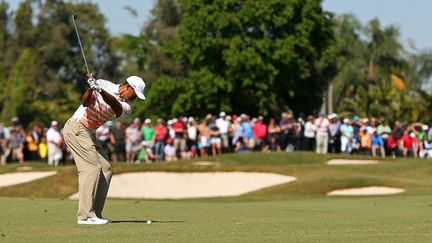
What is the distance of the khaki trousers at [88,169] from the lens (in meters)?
15.5

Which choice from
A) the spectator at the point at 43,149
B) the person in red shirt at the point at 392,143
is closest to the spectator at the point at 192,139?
the spectator at the point at 43,149

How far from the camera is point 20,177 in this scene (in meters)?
35.4

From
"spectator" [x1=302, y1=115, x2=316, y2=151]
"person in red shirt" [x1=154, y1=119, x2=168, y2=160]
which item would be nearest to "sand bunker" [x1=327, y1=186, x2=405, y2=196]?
"spectator" [x1=302, y1=115, x2=316, y2=151]

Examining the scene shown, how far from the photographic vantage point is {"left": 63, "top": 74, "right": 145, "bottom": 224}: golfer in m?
15.3

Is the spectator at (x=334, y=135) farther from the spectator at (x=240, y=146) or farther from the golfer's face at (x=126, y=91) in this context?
the golfer's face at (x=126, y=91)

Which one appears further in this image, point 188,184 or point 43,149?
point 43,149

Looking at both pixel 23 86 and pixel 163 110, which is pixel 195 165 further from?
pixel 23 86

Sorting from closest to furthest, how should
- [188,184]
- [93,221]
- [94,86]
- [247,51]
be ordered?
[94,86] → [93,221] → [188,184] → [247,51]

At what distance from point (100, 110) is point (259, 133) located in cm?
2887

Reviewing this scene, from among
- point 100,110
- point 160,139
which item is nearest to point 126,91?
point 100,110

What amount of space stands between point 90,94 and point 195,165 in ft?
66.4

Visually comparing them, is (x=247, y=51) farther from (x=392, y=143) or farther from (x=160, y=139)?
(x=160, y=139)

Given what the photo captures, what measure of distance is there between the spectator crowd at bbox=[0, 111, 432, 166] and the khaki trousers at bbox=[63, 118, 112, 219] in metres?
26.7

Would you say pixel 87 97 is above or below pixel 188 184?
above
